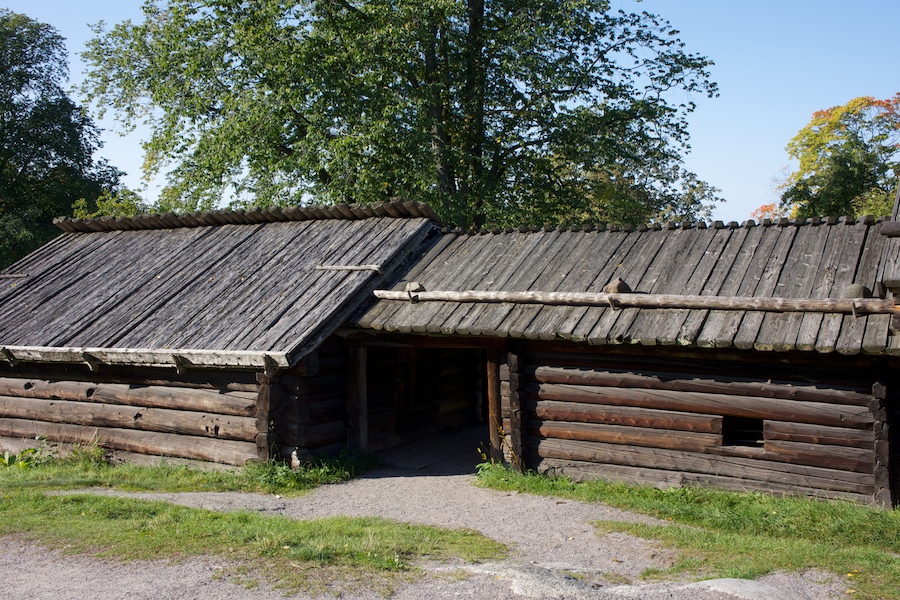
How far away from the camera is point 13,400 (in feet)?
45.0

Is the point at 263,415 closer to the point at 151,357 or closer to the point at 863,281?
the point at 151,357

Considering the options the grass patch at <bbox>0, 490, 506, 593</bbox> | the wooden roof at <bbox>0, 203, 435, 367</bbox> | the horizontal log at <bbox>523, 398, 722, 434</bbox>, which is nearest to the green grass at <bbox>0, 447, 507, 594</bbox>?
the grass patch at <bbox>0, 490, 506, 593</bbox>

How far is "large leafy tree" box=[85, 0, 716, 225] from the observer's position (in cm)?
2136

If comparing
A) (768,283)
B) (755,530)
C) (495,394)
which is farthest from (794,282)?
(495,394)

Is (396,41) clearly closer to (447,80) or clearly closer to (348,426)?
(447,80)

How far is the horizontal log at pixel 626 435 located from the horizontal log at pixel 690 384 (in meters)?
0.52

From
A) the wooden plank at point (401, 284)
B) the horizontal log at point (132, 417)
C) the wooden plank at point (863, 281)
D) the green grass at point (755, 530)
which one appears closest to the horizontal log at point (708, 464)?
the green grass at point (755, 530)

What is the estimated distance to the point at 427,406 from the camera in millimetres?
14070

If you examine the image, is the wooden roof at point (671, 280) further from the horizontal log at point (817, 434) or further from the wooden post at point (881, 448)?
the horizontal log at point (817, 434)

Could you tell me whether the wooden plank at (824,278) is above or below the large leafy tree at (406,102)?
below

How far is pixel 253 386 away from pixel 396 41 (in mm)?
12892

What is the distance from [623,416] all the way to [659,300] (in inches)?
57.2

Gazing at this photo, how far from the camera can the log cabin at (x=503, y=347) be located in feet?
29.7

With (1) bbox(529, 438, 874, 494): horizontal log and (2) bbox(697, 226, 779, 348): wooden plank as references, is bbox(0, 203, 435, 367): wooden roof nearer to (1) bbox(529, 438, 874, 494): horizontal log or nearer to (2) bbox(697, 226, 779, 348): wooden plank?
(1) bbox(529, 438, 874, 494): horizontal log
